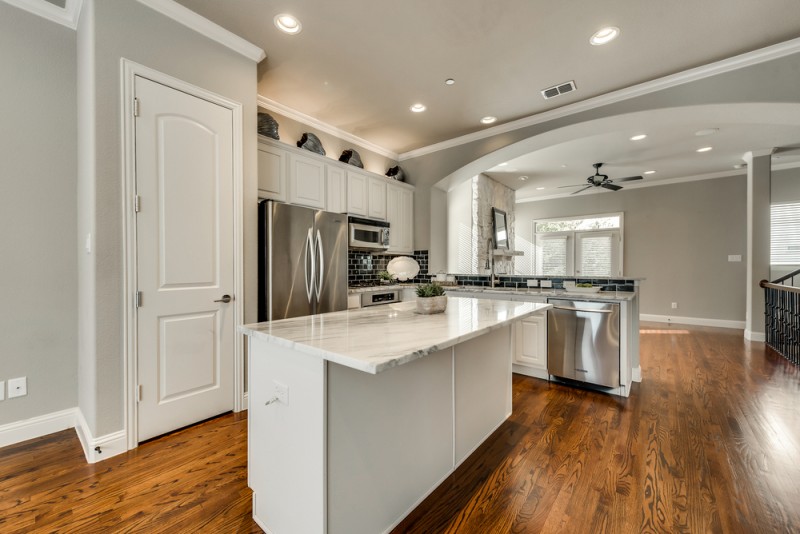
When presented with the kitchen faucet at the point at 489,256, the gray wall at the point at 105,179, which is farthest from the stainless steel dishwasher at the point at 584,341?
the gray wall at the point at 105,179

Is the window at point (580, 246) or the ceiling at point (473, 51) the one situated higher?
the ceiling at point (473, 51)

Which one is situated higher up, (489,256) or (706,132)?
(706,132)

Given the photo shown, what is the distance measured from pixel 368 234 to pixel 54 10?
293cm

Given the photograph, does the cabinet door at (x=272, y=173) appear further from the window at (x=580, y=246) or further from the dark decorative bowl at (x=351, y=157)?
the window at (x=580, y=246)

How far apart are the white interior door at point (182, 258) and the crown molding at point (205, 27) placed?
0.48m

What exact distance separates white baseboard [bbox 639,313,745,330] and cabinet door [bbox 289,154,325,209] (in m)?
7.23

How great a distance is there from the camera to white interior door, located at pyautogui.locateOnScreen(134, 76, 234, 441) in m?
2.12

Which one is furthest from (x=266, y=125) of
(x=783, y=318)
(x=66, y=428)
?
(x=783, y=318)

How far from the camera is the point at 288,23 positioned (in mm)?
2352

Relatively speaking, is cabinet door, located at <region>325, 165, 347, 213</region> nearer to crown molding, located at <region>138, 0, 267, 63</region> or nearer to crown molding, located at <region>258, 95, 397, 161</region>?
crown molding, located at <region>258, 95, 397, 161</region>

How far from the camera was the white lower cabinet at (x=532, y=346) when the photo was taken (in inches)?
134

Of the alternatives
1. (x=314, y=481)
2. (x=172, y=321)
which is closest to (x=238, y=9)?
(x=172, y=321)

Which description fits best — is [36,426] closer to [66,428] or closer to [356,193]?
[66,428]

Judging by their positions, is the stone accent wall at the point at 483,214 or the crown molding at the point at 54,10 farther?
the stone accent wall at the point at 483,214
